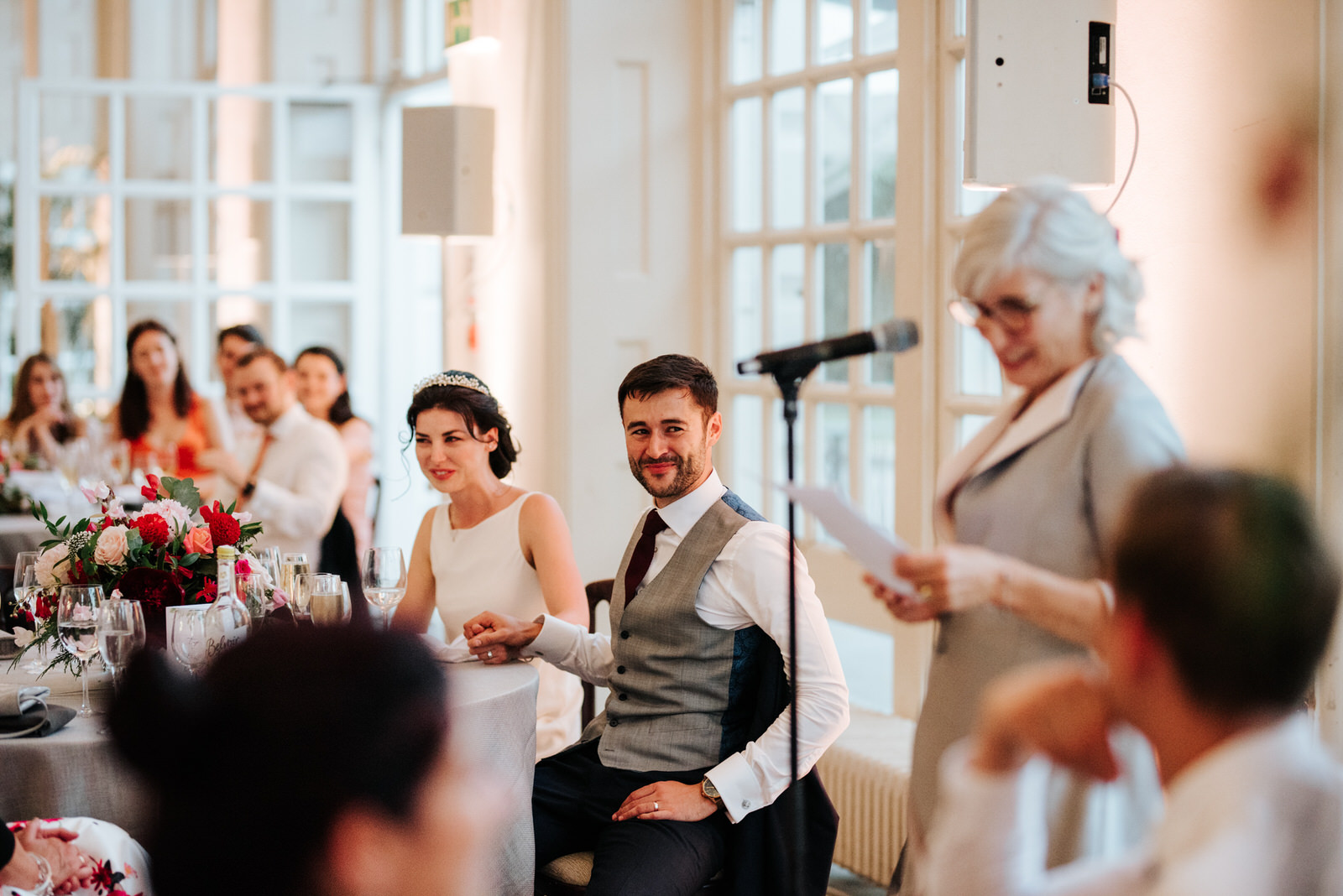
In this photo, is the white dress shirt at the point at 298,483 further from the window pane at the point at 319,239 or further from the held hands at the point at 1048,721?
the held hands at the point at 1048,721

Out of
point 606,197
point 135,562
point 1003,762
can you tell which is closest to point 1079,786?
point 1003,762

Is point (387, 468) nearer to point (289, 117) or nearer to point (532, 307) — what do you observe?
point (289, 117)

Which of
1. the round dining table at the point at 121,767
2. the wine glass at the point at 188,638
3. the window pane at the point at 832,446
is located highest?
the window pane at the point at 832,446

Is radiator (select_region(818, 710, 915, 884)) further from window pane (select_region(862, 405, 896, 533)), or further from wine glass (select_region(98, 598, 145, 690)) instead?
wine glass (select_region(98, 598, 145, 690))

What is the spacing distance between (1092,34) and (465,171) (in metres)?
2.50

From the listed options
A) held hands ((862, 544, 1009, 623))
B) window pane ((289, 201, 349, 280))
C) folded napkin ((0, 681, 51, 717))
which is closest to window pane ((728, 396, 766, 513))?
folded napkin ((0, 681, 51, 717))

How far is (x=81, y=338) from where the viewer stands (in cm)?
577

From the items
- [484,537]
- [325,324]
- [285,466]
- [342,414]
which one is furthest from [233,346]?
[484,537]

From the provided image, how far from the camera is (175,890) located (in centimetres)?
83

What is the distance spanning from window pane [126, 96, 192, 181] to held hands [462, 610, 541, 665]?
14.2 ft

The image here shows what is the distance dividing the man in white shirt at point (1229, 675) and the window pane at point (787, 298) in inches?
107

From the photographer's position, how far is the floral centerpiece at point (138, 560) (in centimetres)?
223

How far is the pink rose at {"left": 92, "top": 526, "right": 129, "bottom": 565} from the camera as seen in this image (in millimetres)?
2221

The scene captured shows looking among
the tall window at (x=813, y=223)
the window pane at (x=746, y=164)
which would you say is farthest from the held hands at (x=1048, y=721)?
the window pane at (x=746, y=164)
